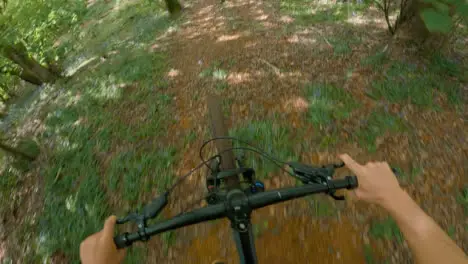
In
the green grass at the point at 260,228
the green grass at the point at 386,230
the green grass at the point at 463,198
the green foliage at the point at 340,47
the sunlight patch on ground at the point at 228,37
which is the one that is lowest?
the green grass at the point at 463,198

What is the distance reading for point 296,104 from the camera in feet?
17.6

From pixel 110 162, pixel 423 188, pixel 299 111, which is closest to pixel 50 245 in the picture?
pixel 110 162

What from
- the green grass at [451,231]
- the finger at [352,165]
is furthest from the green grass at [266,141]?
the finger at [352,165]

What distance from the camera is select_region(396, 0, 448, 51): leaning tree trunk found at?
5.45m

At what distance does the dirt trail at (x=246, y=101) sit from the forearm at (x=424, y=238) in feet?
6.85

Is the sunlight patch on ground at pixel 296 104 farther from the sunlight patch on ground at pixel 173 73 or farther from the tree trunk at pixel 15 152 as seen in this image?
the tree trunk at pixel 15 152

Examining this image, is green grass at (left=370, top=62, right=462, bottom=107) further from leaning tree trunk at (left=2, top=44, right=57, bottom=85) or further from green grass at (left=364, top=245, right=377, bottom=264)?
leaning tree trunk at (left=2, top=44, right=57, bottom=85)

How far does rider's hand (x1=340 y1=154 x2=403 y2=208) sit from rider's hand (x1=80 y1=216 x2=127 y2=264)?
155cm

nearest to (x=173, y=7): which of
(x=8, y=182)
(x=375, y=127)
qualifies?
(x=8, y=182)

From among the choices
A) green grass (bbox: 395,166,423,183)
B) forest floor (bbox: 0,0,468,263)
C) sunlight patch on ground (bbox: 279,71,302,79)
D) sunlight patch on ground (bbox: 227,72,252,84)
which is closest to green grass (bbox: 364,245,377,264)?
forest floor (bbox: 0,0,468,263)

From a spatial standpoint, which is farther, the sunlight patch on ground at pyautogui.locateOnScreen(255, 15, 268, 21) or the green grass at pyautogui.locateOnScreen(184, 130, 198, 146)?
the sunlight patch on ground at pyautogui.locateOnScreen(255, 15, 268, 21)

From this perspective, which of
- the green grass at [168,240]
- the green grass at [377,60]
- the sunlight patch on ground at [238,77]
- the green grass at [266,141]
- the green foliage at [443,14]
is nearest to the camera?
the green foliage at [443,14]

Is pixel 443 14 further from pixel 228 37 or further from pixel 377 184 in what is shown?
pixel 228 37

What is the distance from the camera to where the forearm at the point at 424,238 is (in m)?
1.32
